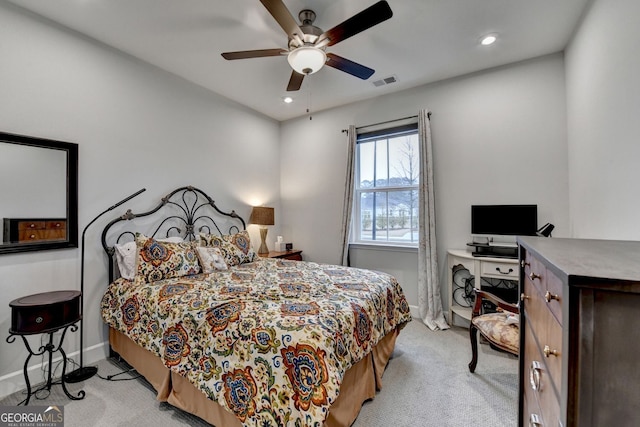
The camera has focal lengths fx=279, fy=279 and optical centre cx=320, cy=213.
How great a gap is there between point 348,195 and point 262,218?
1298mm

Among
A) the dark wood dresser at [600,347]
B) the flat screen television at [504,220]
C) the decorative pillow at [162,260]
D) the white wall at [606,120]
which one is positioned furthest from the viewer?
the flat screen television at [504,220]

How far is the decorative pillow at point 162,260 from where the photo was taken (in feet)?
7.98

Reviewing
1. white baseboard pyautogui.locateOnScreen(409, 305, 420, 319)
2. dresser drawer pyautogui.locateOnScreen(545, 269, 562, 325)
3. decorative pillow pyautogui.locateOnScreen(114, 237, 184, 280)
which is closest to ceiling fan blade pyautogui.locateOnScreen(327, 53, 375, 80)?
dresser drawer pyautogui.locateOnScreen(545, 269, 562, 325)

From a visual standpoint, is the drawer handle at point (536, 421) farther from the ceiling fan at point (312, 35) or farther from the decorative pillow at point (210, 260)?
the decorative pillow at point (210, 260)

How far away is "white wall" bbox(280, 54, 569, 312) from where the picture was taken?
2.91 metres

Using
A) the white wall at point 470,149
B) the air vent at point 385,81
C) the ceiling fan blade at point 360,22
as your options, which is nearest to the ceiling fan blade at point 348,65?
the ceiling fan blade at point 360,22

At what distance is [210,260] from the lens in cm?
279

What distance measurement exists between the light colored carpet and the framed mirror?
1175mm

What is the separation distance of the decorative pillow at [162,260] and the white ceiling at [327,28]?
188 centimetres

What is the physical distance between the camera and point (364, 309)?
1932mm

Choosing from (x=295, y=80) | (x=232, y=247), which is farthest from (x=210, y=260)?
(x=295, y=80)

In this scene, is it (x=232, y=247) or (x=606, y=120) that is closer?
(x=606, y=120)

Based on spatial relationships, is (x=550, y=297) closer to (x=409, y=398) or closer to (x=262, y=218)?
(x=409, y=398)

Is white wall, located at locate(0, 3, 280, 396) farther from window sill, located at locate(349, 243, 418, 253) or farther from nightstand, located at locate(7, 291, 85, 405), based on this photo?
window sill, located at locate(349, 243, 418, 253)
